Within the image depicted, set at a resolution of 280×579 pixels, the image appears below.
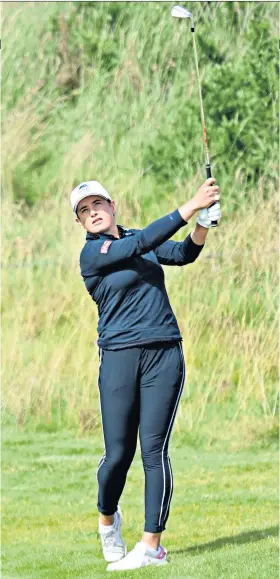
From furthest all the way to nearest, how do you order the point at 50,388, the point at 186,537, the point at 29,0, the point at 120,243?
the point at 29,0 < the point at 50,388 < the point at 186,537 < the point at 120,243

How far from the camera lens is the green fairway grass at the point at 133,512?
5676 mm

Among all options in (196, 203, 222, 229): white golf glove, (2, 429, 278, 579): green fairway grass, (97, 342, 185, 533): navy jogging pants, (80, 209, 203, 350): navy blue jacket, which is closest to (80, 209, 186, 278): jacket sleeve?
(80, 209, 203, 350): navy blue jacket

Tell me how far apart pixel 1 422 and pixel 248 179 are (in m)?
4.66

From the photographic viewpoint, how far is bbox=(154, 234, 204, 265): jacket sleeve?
18.6ft

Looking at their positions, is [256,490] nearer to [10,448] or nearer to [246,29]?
[10,448]

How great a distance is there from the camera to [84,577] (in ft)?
18.2

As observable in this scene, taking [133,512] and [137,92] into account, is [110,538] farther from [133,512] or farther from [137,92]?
[137,92]

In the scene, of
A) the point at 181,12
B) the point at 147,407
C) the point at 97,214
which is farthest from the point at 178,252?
the point at 181,12

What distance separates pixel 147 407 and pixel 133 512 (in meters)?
2.22

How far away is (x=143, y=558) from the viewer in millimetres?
5512

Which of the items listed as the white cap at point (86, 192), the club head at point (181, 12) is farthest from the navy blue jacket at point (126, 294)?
the club head at point (181, 12)

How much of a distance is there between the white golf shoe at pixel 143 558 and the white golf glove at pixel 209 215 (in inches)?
61.7

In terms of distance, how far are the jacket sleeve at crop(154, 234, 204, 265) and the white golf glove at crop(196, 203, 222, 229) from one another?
0.16 metres

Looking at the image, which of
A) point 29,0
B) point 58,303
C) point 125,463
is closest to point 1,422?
point 58,303
